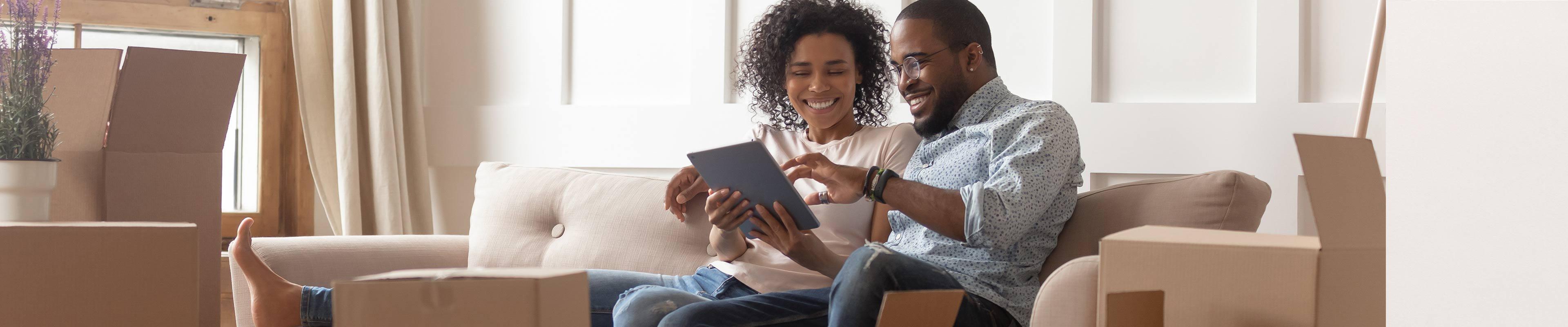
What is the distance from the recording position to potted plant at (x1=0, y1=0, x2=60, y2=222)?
1408 mm

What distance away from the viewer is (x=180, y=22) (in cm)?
264

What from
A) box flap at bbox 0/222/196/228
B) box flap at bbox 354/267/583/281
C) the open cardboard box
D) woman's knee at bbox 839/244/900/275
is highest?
box flap at bbox 354/267/583/281

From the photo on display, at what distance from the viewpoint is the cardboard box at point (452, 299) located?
0.63 meters

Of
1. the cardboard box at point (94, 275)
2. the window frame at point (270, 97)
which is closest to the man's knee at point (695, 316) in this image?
the cardboard box at point (94, 275)

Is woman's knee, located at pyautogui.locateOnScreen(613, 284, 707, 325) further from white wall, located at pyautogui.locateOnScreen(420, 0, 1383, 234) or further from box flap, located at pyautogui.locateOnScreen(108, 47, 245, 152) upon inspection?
white wall, located at pyautogui.locateOnScreen(420, 0, 1383, 234)

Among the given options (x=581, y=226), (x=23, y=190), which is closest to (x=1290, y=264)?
(x=581, y=226)

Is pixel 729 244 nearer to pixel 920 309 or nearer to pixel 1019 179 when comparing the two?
pixel 1019 179

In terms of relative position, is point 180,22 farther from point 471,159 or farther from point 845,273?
point 845,273

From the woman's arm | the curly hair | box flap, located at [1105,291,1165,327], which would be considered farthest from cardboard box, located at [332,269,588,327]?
the curly hair

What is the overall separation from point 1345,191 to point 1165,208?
0.59 m

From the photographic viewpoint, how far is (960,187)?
1.46m

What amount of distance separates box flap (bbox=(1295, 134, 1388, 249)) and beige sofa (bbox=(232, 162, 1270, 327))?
56 centimetres

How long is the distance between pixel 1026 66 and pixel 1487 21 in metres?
1.62

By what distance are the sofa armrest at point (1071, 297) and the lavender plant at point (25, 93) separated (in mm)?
1430
